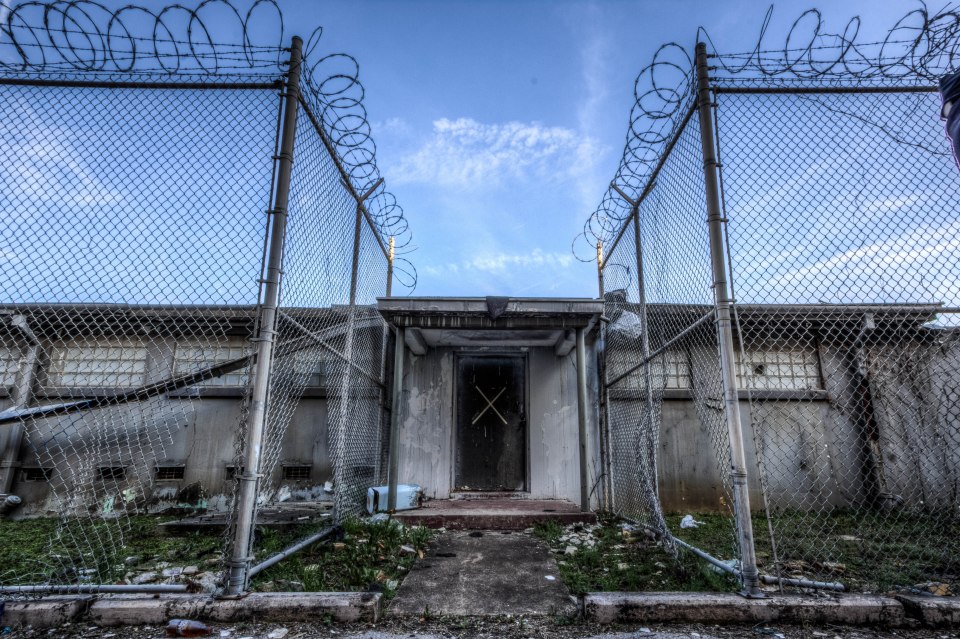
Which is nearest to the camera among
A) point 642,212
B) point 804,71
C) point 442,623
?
point 442,623

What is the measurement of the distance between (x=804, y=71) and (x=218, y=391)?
8.46 metres

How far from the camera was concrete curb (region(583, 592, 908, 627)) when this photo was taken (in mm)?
Result: 2508

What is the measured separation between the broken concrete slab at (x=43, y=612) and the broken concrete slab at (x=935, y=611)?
470 cm

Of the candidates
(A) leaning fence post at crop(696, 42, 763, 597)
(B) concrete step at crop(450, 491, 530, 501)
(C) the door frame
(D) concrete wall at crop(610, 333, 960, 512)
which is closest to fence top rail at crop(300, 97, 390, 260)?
(C) the door frame

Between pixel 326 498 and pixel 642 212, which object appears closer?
pixel 642 212

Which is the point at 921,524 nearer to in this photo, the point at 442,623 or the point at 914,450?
the point at 914,450

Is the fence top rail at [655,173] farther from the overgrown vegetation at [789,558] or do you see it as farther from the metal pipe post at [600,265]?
the overgrown vegetation at [789,558]

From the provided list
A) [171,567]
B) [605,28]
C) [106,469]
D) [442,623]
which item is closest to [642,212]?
[605,28]

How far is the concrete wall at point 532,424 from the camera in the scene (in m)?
7.19

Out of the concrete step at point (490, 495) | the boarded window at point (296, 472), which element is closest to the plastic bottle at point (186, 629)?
the boarded window at point (296, 472)

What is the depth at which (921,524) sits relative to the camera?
582 centimetres

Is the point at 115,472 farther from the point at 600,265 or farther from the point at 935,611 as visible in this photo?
the point at 935,611

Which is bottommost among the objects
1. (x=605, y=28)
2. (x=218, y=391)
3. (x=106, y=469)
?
(x=106, y=469)

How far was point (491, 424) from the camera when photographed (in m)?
7.61
